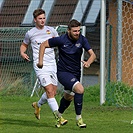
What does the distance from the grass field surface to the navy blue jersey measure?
0.99 metres

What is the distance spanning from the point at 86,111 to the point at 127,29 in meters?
3.01

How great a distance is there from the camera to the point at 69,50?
11.2 metres

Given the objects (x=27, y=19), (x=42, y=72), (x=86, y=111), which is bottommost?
(x=86, y=111)

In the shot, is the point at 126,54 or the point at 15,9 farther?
the point at 15,9

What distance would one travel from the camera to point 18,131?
10570 millimetres

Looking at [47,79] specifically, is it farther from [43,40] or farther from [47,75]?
[43,40]

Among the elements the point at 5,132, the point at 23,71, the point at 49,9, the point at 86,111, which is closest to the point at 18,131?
the point at 5,132

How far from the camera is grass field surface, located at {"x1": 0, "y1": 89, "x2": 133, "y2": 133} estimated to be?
10789 millimetres

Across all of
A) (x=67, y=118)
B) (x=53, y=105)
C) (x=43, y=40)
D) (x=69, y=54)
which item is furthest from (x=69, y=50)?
(x=67, y=118)

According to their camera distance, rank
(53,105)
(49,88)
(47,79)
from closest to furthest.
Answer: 1. (53,105)
2. (49,88)
3. (47,79)

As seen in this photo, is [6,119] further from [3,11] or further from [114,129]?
[3,11]

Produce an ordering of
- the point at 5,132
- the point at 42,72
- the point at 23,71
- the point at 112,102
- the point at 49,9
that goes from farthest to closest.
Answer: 1. the point at 49,9
2. the point at 23,71
3. the point at 112,102
4. the point at 42,72
5. the point at 5,132

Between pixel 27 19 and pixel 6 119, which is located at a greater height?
pixel 27 19

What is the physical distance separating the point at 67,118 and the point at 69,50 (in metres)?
2.01
